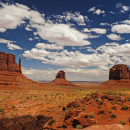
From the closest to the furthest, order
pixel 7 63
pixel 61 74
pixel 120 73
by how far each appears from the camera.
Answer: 1. pixel 7 63
2. pixel 120 73
3. pixel 61 74

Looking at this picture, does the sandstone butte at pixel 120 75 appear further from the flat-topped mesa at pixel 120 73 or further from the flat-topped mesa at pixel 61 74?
the flat-topped mesa at pixel 61 74

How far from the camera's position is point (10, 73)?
72.4 m

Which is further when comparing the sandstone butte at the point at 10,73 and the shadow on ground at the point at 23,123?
the sandstone butte at the point at 10,73

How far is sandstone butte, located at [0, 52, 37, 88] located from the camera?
6361cm

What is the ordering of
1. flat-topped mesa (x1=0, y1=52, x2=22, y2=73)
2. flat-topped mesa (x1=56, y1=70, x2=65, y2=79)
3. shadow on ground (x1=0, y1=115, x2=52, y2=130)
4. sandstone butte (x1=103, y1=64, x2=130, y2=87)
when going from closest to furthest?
1. shadow on ground (x1=0, y1=115, x2=52, y2=130)
2. flat-topped mesa (x1=0, y1=52, x2=22, y2=73)
3. sandstone butte (x1=103, y1=64, x2=130, y2=87)
4. flat-topped mesa (x1=56, y1=70, x2=65, y2=79)

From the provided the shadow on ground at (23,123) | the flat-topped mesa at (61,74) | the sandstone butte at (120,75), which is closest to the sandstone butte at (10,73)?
the shadow on ground at (23,123)

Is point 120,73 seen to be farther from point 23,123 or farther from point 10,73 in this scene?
point 23,123

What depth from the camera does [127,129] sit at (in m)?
7.34

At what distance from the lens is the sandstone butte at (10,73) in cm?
6361

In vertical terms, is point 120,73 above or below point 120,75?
above

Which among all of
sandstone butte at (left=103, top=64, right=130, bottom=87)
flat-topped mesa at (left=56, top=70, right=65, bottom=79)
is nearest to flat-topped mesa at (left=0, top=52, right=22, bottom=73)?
flat-topped mesa at (left=56, top=70, right=65, bottom=79)

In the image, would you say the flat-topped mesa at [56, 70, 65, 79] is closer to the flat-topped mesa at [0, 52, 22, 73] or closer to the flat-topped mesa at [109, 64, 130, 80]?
the flat-topped mesa at [109, 64, 130, 80]

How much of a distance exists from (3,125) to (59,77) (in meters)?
137

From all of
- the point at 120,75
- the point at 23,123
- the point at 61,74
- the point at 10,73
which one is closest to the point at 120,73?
the point at 120,75
